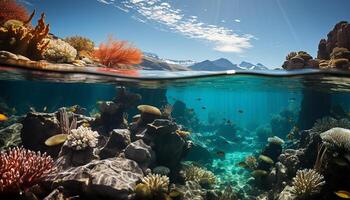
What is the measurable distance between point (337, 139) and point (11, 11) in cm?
1367

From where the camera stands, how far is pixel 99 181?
297 inches

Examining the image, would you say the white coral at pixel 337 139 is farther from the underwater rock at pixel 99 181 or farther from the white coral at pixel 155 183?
the underwater rock at pixel 99 181

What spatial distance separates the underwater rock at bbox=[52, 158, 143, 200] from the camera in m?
7.49

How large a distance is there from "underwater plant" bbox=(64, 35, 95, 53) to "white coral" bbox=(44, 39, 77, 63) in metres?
1.10

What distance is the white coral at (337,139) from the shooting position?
991 centimetres

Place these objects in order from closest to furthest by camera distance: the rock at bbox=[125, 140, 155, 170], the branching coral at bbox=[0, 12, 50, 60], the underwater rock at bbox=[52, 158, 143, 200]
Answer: the underwater rock at bbox=[52, 158, 143, 200], the branching coral at bbox=[0, 12, 50, 60], the rock at bbox=[125, 140, 155, 170]

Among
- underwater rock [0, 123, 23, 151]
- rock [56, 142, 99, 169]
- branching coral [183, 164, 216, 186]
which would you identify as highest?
rock [56, 142, 99, 169]

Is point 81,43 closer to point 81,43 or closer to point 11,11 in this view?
point 81,43

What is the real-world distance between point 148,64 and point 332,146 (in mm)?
14833

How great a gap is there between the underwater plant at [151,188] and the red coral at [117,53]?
17.3 ft

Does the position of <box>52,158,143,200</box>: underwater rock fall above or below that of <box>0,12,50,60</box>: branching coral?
below

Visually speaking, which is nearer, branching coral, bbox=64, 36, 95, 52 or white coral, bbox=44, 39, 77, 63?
white coral, bbox=44, 39, 77, 63

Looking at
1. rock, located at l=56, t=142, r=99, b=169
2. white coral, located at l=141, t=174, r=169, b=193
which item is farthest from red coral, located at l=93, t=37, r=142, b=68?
white coral, located at l=141, t=174, r=169, b=193

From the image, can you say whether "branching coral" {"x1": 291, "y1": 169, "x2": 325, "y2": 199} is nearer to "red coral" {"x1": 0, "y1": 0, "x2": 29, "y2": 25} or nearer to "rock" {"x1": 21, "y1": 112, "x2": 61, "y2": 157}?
"rock" {"x1": 21, "y1": 112, "x2": 61, "y2": 157}
